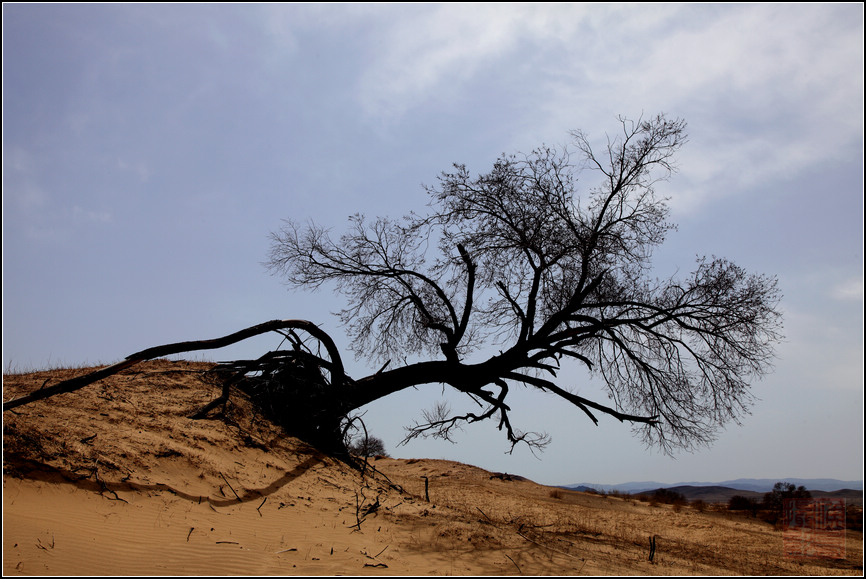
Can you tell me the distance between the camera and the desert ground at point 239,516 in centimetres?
667

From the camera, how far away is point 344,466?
12.3 m

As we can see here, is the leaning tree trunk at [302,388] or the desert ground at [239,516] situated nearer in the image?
the desert ground at [239,516]

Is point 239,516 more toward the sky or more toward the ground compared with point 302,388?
more toward the ground

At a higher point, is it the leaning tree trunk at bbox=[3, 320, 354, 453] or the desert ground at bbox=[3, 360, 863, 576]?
the leaning tree trunk at bbox=[3, 320, 354, 453]

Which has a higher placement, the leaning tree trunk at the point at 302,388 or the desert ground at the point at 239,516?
the leaning tree trunk at the point at 302,388

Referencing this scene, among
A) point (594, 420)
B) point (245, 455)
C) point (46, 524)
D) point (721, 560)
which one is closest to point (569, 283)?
point (594, 420)

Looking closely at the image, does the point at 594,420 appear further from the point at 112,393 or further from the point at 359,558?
the point at 112,393

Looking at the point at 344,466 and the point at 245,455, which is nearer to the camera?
the point at 245,455

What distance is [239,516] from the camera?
8.20m

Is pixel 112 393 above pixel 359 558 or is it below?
above

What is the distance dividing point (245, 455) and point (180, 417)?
166 centimetres

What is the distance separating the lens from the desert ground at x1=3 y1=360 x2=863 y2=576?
6.67 meters

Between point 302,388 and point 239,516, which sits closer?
point 239,516

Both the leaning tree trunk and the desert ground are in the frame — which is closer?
the desert ground
